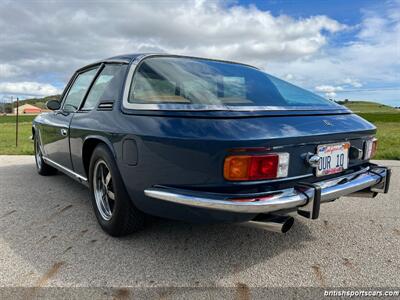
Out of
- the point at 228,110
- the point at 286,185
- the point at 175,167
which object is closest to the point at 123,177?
the point at 175,167

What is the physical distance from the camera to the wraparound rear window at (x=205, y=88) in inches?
97.5

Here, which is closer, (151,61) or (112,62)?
(151,61)

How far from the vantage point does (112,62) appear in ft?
10.6

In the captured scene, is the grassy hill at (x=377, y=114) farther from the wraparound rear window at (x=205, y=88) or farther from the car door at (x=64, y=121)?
the car door at (x=64, y=121)

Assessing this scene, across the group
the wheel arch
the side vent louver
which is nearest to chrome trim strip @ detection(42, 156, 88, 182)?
the wheel arch

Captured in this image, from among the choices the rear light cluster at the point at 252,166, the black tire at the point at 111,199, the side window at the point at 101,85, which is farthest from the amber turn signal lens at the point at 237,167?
the side window at the point at 101,85

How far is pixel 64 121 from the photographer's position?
3.74 metres

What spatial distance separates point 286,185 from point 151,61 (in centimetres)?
148

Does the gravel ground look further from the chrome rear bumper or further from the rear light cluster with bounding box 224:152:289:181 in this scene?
the rear light cluster with bounding box 224:152:289:181

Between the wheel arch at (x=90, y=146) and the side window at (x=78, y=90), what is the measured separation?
622 mm

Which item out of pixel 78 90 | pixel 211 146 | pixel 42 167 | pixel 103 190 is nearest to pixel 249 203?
pixel 211 146

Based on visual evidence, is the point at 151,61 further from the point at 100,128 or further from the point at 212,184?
the point at 212,184

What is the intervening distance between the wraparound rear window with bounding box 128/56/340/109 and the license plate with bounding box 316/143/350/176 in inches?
15.4

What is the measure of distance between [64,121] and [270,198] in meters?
2.55
